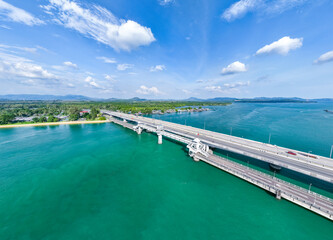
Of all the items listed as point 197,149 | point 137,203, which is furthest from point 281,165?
point 137,203

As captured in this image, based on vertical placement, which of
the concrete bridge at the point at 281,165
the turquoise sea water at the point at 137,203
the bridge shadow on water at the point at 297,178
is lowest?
the turquoise sea water at the point at 137,203

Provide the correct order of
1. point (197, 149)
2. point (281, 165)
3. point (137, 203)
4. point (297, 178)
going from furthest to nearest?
1. point (197, 149)
2. point (297, 178)
3. point (281, 165)
4. point (137, 203)

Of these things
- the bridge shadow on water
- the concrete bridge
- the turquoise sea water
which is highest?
the concrete bridge

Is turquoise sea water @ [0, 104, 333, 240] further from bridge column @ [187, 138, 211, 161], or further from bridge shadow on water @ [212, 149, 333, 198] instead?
bridge shadow on water @ [212, 149, 333, 198]

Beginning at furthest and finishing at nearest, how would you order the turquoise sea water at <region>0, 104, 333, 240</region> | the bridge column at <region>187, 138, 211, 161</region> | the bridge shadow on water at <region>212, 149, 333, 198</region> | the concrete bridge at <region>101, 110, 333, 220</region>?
the bridge column at <region>187, 138, 211, 161</region>
the bridge shadow on water at <region>212, 149, 333, 198</region>
the concrete bridge at <region>101, 110, 333, 220</region>
the turquoise sea water at <region>0, 104, 333, 240</region>

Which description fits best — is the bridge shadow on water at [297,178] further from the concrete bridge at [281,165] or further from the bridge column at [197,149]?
the bridge column at [197,149]

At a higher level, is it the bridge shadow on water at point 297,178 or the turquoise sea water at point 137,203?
the bridge shadow on water at point 297,178

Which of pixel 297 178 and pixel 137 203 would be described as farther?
pixel 297 178

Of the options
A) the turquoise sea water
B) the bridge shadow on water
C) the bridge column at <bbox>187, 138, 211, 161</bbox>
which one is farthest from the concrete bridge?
the bridge shadow on water

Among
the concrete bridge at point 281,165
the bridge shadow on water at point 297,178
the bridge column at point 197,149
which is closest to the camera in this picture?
the concrete bridge at point 281,165

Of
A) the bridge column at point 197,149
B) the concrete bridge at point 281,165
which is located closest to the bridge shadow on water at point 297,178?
the concrete bridge at point 281,165

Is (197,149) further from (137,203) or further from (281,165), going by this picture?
(137,203)

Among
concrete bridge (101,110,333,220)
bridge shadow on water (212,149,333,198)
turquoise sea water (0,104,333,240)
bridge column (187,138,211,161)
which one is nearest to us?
turquoise sea water (0,104,333,240)

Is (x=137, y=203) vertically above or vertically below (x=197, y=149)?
below
